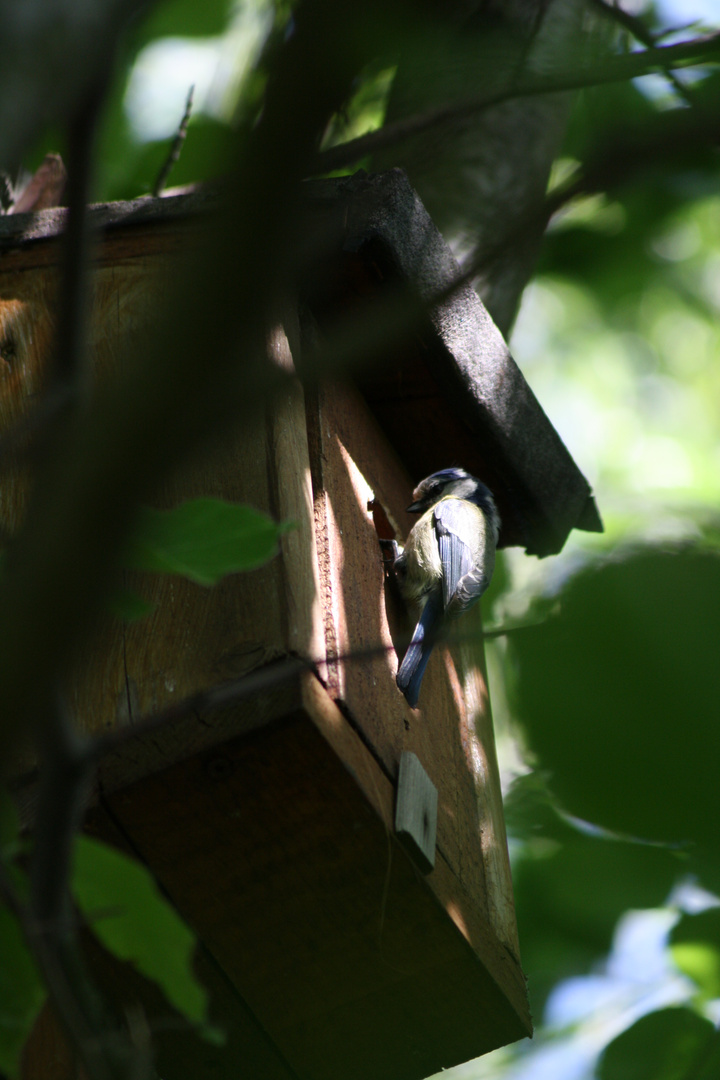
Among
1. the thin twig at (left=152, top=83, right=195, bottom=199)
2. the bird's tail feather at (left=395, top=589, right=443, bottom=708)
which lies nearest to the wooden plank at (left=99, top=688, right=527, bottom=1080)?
the bird's tail feather at (left=395, top=589, right=443, bottom=708)

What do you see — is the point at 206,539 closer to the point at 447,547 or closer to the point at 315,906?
the point at 315,906

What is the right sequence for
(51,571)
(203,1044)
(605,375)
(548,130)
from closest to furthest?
(51,571) < (203,1044) < (548,130) < (605,375)

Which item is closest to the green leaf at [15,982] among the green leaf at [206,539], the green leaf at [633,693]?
the green leaf at [206,539]

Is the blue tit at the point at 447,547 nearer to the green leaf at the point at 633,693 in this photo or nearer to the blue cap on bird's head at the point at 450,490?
the blue cap on bird's head at the point at 450,490

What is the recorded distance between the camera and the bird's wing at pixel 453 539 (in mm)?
3115

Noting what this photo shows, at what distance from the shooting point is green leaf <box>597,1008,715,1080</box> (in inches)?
64.7

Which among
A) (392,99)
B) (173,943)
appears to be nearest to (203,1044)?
(173,943)

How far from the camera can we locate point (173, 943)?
1228mm

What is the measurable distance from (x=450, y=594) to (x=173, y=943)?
1.84 metres

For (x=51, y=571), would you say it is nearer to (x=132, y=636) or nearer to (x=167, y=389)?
(x=167, y=389)

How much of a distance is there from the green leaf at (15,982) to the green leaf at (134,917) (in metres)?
0.07

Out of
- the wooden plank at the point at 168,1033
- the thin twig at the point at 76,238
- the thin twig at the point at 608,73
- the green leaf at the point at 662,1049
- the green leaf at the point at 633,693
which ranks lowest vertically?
the green leaf at the point at 662,1049

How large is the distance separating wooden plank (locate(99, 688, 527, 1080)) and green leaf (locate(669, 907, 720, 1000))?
454 mm

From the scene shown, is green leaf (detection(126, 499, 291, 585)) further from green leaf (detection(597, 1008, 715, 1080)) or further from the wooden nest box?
green leaf (detection(597, 1008, 715, 1080))
